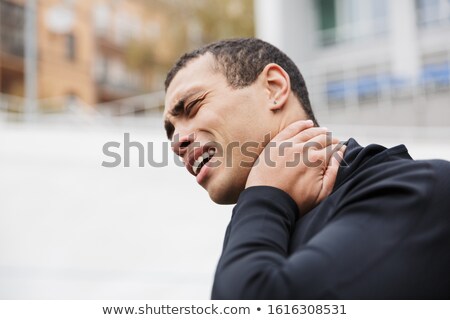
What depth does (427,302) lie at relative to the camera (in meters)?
1.61

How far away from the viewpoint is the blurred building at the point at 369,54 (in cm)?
1454

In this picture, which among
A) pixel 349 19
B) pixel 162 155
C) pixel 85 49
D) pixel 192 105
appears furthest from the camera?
pixel 85 49

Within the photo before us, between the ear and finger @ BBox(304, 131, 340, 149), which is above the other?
the ear

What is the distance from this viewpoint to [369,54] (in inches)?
688

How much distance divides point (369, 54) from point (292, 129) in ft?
52.9

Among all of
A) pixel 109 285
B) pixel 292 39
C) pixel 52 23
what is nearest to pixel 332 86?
pixel 292 39

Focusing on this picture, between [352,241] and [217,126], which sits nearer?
[352,241]

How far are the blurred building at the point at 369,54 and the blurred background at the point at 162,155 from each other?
0.03m

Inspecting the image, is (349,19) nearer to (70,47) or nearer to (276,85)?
(276,85)

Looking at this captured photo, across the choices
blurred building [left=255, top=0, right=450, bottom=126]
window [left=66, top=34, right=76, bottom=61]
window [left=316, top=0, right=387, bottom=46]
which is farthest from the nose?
window [left=66, top=34, right=76, bottom=61]

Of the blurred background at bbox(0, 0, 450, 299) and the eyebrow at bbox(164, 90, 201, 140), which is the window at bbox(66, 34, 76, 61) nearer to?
the blurred background at bbox(0, 0, 450, 299)

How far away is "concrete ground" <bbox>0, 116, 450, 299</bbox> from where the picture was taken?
9.30 metres

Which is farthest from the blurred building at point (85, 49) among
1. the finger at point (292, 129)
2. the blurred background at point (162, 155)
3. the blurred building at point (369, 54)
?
the finger at point (292, 129)

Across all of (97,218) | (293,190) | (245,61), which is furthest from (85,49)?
(293,190)
